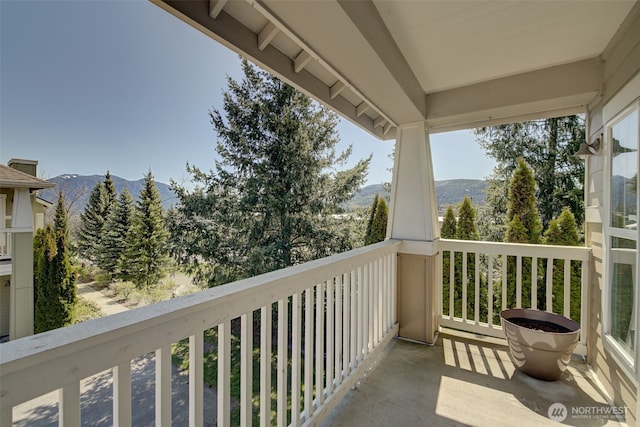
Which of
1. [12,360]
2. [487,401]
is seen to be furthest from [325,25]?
[487,401]

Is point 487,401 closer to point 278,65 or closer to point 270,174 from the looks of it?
point 278,65

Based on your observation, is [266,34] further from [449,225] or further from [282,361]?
[449,225]

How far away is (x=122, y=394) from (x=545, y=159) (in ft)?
28.1

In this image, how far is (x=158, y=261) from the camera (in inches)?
270

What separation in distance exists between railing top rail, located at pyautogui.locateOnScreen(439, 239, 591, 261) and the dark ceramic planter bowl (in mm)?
614

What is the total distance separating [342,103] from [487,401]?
283 centimetres

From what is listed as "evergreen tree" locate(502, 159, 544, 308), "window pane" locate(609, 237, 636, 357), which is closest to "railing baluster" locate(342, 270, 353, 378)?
"window pane" locate(609, 237, 636, 357)

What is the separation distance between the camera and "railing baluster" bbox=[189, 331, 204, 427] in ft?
3.25

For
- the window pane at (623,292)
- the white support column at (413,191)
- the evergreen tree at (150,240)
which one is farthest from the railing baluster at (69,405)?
the evergreen tree at (150,240)

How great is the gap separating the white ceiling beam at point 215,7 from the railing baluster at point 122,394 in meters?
1.71

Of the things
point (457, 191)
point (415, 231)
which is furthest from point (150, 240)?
point (457, 191)

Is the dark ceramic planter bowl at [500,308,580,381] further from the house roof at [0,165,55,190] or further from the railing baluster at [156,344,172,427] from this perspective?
the house roof at [0,165,55,190]

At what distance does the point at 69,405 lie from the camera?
0.68 m

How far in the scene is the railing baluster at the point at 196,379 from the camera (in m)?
0.99
